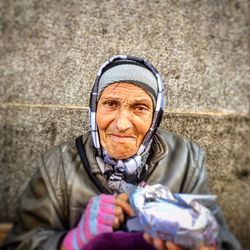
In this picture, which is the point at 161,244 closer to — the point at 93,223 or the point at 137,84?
the point at 93,223

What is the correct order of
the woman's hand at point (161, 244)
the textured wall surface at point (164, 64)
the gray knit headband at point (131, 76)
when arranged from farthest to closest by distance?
the textured wall surface at point (164, 64), the gray knit headband at point (131, 76), the woman's hand at point (161, 244)

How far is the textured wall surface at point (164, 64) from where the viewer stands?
6.08 ft

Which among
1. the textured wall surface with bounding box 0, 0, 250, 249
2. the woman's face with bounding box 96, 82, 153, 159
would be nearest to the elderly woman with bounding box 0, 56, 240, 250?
the woman's face with bounding box 96, 82, 153, 159

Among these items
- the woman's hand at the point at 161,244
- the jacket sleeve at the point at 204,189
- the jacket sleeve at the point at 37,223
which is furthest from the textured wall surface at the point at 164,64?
the woman's hand at the point at 161,244

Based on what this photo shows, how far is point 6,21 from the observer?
2051 mm

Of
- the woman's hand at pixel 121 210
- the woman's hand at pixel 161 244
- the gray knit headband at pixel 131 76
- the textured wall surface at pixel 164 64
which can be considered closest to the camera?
the woman's hand at pixel 161 244

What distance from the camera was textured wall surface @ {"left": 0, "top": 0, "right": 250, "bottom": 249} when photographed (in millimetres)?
1854

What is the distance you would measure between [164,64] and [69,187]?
791 mm

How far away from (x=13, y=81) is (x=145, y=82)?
0.85 m

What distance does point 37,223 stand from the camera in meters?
1.66

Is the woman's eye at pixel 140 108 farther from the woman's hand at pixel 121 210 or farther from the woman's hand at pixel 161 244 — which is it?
the woman's hand at pixel 161 244

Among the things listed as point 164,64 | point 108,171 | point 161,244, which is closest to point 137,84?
point 164,64

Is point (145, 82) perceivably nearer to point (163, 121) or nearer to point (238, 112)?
point (163, 121)

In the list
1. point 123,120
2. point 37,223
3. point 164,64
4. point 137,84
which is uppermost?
point 164,64
